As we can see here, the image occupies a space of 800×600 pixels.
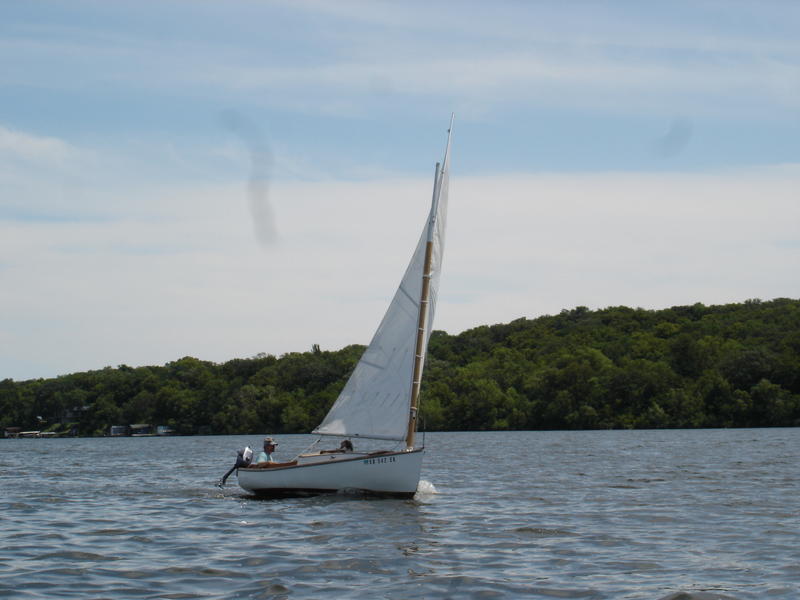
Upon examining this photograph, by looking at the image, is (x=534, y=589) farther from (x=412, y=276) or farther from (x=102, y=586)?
(x=412, y=276)

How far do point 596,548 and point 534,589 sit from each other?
15.5ft

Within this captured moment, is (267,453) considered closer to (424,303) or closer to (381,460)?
(381,460)

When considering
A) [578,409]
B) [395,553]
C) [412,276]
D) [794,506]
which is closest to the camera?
[395,553]

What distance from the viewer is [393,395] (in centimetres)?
3288

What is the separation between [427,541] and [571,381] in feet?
409

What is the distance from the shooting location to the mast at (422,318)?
3244 cm

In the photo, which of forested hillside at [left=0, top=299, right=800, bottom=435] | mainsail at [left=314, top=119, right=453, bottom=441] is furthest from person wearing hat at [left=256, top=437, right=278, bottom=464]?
forested hillside at [left=0, top=299, right=800, bottom=435]

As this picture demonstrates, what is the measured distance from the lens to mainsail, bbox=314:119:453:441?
107 feet

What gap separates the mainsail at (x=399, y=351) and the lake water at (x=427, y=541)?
2526 mm

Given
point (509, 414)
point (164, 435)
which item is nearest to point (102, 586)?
point (509, 414)

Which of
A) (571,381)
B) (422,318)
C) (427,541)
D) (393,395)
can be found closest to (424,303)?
(422,318)

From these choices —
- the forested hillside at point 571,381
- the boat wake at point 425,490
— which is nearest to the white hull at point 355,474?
the boat wake at point 425,490

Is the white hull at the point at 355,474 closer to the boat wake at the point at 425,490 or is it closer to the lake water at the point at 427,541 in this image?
the lake water at the point at 427,541

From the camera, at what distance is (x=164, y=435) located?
183875 millimetres
